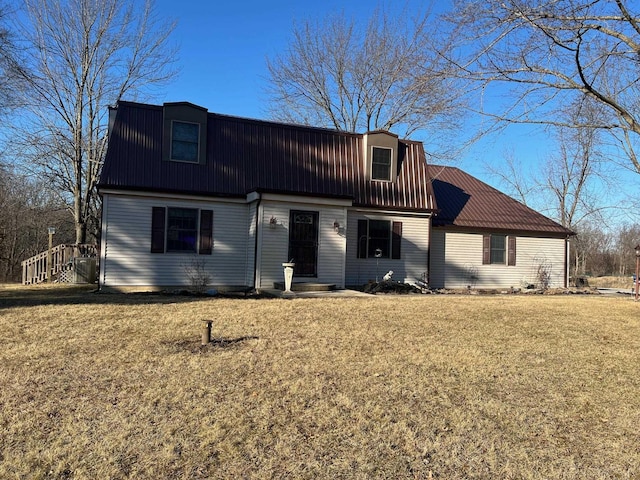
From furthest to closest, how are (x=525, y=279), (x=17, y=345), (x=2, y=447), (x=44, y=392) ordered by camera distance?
(x=525, y=279) → (x=17, y=345) → (x=44, y=392) → (x=2, y=447)

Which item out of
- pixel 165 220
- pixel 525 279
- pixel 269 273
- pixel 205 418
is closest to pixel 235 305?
pixel 269 273

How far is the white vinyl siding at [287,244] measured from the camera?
42.9ft

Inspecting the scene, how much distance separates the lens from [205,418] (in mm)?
3850

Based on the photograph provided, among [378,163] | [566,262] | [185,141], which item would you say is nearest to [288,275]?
[185,141]

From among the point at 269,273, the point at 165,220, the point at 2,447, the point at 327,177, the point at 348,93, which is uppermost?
the point at 348,93

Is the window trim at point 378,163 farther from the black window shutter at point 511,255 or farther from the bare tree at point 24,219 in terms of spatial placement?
the bare tree at point 24,219

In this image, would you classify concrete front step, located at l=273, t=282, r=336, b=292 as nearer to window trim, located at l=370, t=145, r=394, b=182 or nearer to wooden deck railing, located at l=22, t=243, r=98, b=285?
window trim, located at l=370, t=145, r=394, b=182

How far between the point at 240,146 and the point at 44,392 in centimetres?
1101

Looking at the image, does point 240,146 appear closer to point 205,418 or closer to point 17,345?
point 17,345

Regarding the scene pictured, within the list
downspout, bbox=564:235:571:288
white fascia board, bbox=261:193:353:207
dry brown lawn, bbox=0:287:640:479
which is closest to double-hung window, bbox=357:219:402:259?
white fascia board, bbox=261:193:353:207

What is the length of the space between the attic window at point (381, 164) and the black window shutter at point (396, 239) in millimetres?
1567

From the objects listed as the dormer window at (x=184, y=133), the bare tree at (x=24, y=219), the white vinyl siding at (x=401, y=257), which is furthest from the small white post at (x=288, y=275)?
the bare tree at (x=24, y=219)

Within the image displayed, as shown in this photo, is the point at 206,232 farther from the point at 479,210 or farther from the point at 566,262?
the point at 566,262

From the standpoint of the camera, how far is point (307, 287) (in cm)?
1285
